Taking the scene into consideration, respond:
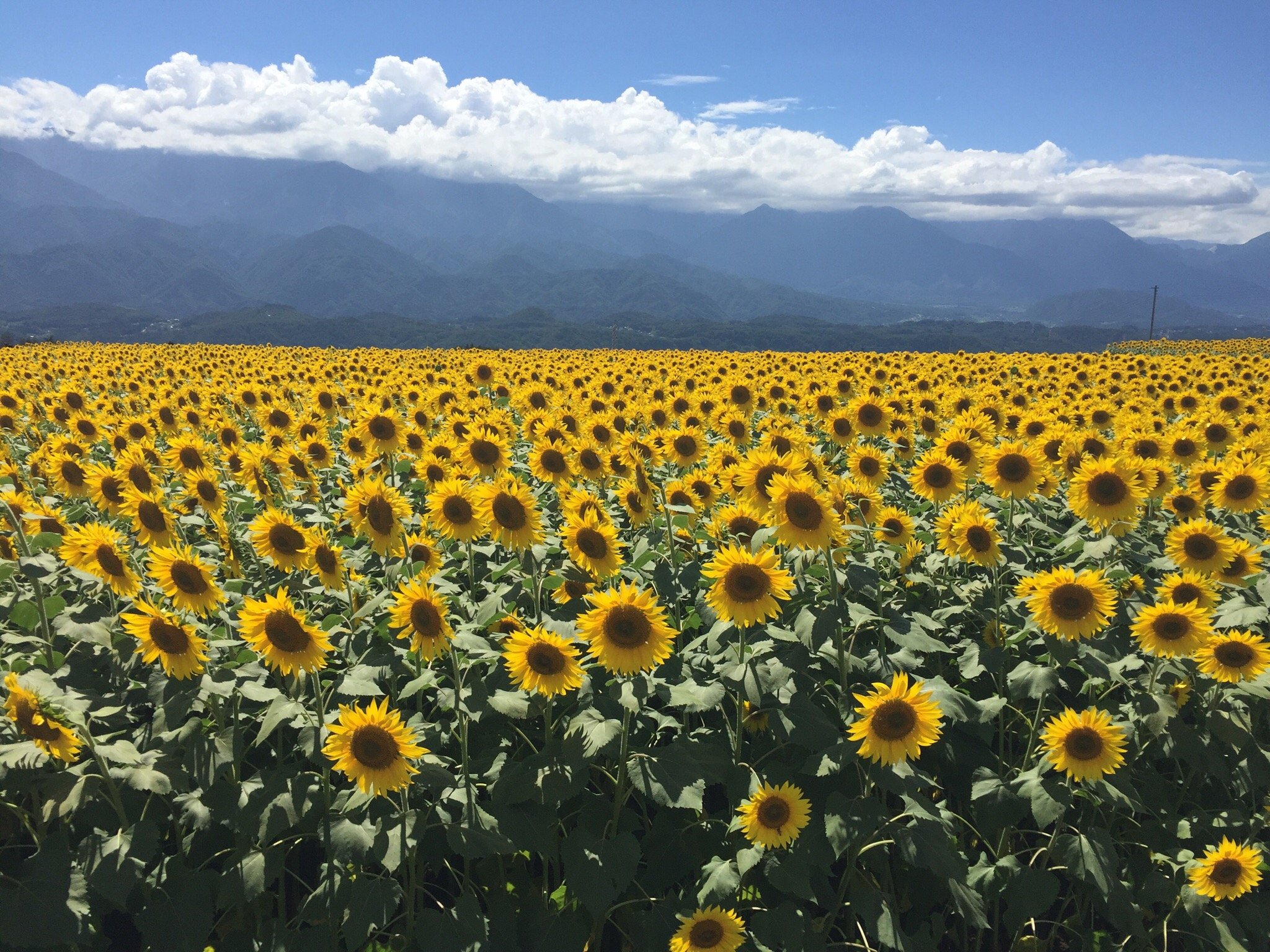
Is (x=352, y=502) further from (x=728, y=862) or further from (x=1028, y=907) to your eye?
(x=1028, y=907)

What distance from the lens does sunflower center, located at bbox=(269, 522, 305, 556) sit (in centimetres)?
530

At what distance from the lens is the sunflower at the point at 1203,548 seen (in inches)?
222

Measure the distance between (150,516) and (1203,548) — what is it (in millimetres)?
7976

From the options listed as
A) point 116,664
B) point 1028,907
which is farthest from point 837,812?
point 116,664

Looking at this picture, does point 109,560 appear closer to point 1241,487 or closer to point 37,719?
point 37,719

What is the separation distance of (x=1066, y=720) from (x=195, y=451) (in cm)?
778

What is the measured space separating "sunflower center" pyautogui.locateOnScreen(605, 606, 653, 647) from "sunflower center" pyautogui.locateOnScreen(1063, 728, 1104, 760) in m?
2.62

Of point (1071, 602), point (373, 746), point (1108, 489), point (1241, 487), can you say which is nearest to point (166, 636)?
point (373, 746)

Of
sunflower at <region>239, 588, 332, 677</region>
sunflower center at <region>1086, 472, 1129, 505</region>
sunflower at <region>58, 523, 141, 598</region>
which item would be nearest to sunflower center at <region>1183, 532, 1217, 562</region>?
sunflower center at <region>1086, 472, 1129, 505</region>

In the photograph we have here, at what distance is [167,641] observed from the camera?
4.24 metres

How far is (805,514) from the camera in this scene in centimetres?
488

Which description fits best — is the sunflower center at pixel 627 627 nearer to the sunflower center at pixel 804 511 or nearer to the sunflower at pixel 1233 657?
the sunflower center at pixel 804 511

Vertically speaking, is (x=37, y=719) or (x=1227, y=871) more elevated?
(x=37, y=719)

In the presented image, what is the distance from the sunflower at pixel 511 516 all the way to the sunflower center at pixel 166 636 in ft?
6.35
